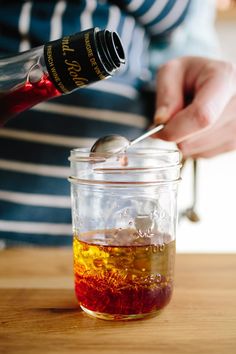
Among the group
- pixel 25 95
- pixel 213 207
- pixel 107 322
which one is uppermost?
pixel 25 95

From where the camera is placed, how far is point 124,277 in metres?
0.53

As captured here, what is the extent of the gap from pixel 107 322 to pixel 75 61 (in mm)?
277

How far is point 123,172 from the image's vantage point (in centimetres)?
54

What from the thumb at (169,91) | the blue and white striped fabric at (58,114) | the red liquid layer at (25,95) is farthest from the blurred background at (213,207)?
the red liquid layer at (25,95)

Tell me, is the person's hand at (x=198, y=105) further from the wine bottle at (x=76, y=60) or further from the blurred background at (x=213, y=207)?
the blurred background at (x=213, y=207)

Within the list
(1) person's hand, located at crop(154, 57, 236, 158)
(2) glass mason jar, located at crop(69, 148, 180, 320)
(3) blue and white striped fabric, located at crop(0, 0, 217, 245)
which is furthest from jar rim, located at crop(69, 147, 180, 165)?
(3) blue and white striped fabric, located at crop(0, 0, 217, 245)

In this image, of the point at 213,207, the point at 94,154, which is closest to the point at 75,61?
the point at 94,154

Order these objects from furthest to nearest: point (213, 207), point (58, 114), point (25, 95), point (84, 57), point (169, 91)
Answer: point (213, 207)
point (58, 114)
point (169, 91)
point (25, 95)
point (84, 57)

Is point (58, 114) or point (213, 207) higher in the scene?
point (58, 114)

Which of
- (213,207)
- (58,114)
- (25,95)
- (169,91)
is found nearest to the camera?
(25,95)

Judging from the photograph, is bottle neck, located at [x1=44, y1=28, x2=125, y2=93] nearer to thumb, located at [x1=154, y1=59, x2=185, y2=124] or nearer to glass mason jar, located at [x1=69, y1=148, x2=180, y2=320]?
glass mason jar, located at [x1=69, y1=148, x2=180, y2=320]

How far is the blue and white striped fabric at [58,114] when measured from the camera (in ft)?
2.87

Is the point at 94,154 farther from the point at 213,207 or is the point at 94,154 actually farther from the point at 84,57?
the point at 213,207

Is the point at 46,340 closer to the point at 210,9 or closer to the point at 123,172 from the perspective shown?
the point at 123,172
